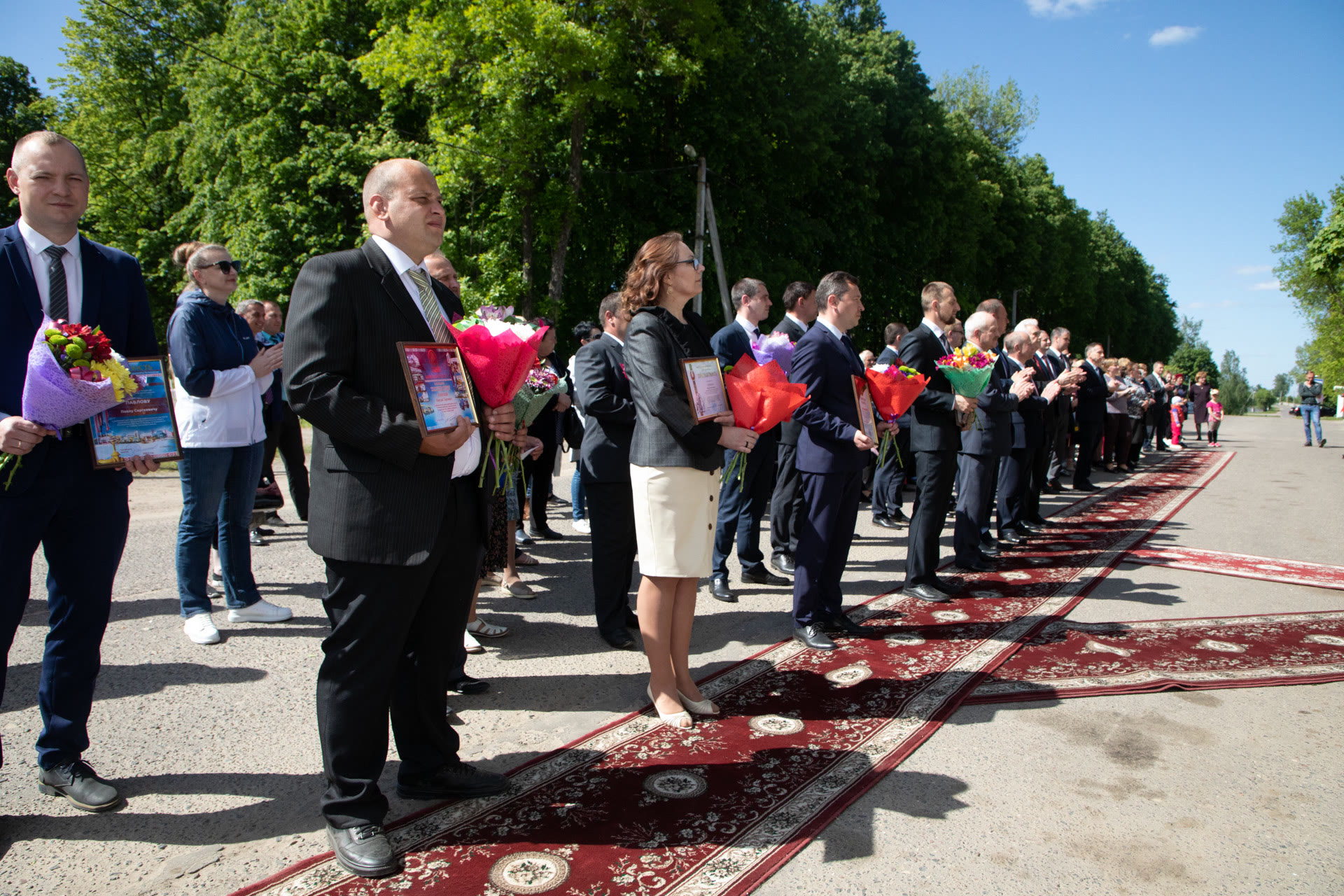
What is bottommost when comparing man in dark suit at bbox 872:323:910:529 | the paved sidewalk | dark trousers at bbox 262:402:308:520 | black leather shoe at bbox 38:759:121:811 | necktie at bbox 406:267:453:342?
the paved sidewalk

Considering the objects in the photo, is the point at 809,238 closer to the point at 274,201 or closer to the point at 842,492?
the point at 274,201

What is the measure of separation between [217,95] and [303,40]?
10.1 feet

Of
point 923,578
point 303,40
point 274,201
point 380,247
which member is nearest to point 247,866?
point 380,247

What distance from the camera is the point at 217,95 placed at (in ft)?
79.6

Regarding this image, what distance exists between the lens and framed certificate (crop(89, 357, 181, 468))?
2961 millimetres

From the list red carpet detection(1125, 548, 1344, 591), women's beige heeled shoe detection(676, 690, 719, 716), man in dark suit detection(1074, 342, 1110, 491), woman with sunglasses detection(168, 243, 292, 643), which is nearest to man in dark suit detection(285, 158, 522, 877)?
women's beige heeled shoe detection(676, 690, 719, 716)

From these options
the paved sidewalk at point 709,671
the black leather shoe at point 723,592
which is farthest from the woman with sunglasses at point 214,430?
the black leather shoe at point 723,592

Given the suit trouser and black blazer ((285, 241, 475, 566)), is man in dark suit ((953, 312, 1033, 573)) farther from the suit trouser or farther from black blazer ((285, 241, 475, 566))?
black blazer ((285, 241, 475, 566))

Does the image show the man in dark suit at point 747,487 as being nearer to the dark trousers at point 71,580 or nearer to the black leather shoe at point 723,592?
the black leather shoe at point 723,592

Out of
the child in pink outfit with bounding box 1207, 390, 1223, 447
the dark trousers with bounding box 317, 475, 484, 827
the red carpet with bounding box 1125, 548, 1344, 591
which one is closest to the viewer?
the dark trousers with bounding box 317, 475, 484, 827

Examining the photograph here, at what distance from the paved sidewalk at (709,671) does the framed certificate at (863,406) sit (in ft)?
4.55

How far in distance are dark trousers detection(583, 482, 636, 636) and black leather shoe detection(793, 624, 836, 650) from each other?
1074 mm

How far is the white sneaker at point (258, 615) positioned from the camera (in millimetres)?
5109

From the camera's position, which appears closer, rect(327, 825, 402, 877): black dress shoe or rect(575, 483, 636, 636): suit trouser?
rect(327, 825, 402, 877): black dress shoe
